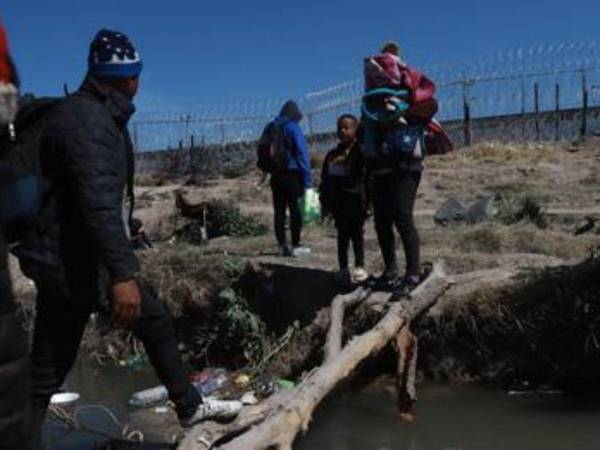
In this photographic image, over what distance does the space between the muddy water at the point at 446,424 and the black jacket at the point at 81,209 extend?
1.42m

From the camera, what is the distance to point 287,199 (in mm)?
8992

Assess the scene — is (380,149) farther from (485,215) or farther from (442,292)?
(485,215)

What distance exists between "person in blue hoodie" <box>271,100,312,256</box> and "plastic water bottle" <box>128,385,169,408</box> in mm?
2615

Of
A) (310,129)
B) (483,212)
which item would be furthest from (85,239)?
(310,129)

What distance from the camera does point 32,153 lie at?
12.4ft

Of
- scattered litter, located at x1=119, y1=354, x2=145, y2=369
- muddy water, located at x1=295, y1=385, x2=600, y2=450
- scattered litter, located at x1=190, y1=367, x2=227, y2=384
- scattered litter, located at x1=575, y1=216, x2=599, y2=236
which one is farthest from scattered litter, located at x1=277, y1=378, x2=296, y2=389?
scattered litter, located at x1=575, y1=216, x2=599, y2=236

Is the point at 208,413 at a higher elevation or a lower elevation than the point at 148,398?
higher

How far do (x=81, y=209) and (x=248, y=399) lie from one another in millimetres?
2343

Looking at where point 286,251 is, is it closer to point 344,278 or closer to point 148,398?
point 344,278

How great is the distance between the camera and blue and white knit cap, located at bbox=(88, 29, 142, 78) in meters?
4.01

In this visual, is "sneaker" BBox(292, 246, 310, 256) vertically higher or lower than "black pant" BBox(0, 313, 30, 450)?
lower

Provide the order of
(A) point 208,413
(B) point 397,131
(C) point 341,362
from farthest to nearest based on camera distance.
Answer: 1. (B) point 397,131
2. (C) point 341,362
3. (A) point 208,413

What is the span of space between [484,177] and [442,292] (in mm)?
11646

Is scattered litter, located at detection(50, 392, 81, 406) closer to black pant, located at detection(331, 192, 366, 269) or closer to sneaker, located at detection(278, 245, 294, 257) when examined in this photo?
black pant, located at detection(331, 192, 366, 269)
